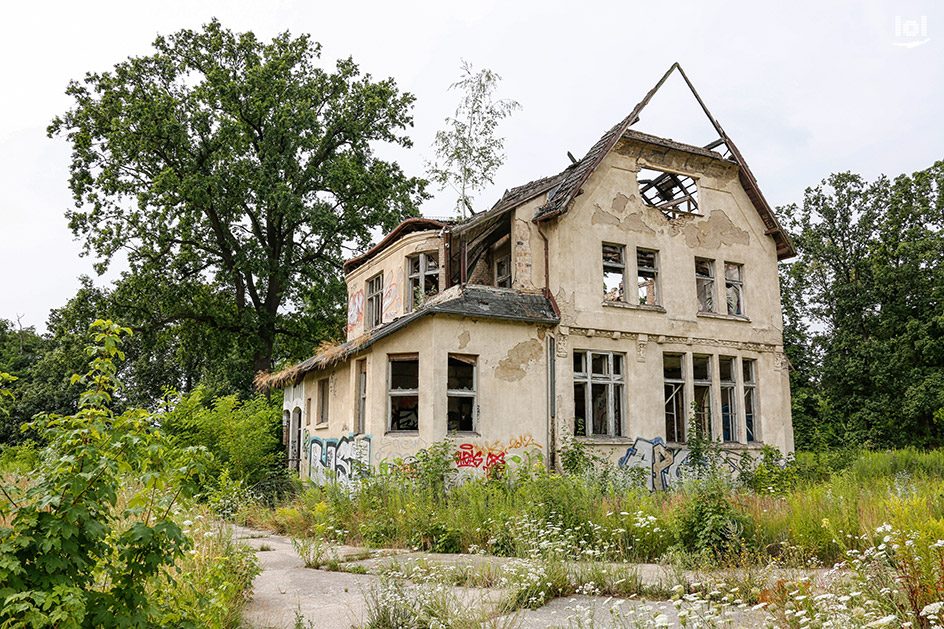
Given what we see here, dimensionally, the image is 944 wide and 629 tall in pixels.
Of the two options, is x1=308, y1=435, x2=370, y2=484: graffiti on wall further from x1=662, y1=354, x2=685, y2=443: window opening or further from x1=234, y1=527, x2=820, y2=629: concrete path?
x1=662, y1=354, x2=685, y2=443: window opening

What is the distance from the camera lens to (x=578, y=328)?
17.1 m

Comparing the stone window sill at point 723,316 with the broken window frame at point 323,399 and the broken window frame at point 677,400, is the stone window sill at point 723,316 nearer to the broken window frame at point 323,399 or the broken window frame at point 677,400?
the broken window frame at point 677,400

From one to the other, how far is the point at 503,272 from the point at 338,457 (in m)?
6.59

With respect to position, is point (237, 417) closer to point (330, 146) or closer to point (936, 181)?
point (330, 146)

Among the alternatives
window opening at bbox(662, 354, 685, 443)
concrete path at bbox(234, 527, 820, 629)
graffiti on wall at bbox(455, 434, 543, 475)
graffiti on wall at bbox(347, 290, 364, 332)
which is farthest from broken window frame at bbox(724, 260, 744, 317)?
concrete path at bbox(234, 527, 820, 629)

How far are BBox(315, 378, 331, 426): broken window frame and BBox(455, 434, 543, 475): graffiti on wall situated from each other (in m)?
6.10

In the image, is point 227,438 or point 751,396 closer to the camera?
point 227,438

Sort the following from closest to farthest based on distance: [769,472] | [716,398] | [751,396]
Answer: [769,472] → [716,398] → [751,396]

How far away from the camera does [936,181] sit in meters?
A: 34.0

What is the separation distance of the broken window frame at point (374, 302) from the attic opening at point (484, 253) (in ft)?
9.94

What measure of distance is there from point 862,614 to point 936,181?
3752cm

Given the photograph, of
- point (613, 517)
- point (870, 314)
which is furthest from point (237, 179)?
point (870, 314)

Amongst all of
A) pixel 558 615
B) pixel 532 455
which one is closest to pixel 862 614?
pixel 558 615

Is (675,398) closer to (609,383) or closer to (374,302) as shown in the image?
(609,383)
